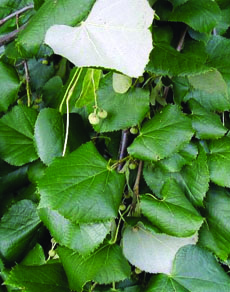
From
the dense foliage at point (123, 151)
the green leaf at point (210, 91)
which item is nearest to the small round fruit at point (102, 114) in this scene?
the dense foliage at point (123, 151)

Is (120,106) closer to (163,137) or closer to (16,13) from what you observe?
(163,137)

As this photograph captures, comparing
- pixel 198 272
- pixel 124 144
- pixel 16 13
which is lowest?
pixel 198 272

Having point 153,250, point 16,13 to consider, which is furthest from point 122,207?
point 16,13

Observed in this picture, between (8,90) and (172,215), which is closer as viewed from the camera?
(172,215)

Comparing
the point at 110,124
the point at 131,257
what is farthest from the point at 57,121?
the point at 131,257

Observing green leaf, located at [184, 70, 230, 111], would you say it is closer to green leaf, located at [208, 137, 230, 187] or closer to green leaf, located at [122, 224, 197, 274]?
green leaf, located at [208, 137, 230, 187]

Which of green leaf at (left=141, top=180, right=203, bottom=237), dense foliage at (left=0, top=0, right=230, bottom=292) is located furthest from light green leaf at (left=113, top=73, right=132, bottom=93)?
green leaf at (left=141, top=180, right=203, bottom=237)

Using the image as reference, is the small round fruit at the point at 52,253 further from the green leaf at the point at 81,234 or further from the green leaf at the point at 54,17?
the green leaf at the point at 54,17
